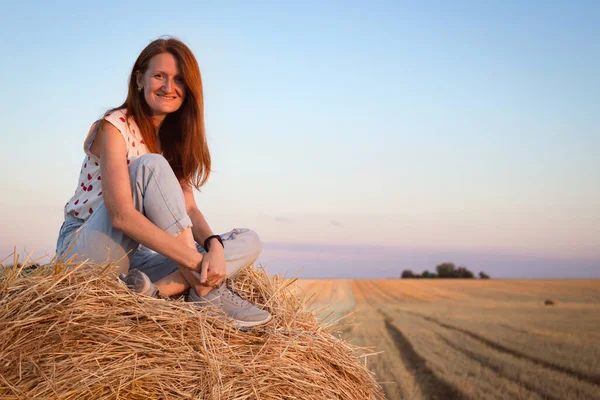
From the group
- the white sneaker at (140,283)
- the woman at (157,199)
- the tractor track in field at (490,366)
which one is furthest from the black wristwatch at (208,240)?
the tractor track in field at (490,366)

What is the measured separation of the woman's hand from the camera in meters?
2.85

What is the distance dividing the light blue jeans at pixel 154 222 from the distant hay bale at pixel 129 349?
0.69 ft

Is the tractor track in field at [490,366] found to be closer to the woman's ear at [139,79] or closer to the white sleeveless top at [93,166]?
the white sleeveless top at [93,166]

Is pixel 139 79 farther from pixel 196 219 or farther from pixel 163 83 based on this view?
pixel 196 219

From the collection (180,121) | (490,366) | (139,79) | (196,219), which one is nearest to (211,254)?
(196,219)

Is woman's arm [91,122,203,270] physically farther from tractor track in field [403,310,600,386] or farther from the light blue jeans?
tractor track in field [403,310,600,386]

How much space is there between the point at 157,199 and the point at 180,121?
88 centimetres

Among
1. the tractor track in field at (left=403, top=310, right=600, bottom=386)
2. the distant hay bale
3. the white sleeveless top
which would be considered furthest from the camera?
the tractor track in field at (left=403, top=310, right=600, bottom=386)

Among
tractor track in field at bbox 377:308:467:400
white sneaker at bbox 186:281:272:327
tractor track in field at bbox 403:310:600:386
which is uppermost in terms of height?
white sneaker at bbox 186:281:272:327

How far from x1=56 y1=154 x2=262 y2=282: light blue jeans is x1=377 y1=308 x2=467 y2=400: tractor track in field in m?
2.02

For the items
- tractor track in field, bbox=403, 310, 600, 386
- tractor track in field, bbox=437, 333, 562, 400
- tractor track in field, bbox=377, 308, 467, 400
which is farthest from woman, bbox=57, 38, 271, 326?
tractor track in field, bbox=403, 310, 600, 386

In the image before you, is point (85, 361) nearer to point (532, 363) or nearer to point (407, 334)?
point (532, 363)

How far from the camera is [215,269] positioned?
287 centimetres

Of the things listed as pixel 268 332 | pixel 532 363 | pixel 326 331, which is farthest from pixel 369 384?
pixel 532 363
